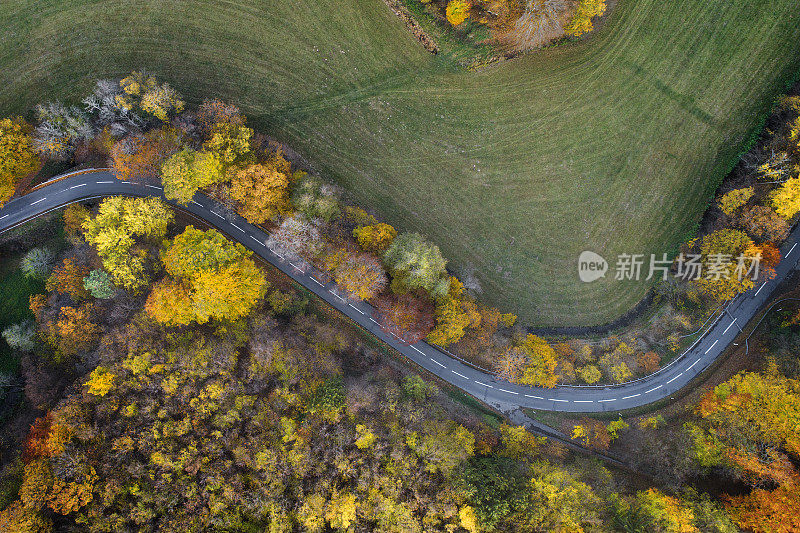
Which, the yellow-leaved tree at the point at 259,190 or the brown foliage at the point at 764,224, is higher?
the brown foliage at the point at 764,224

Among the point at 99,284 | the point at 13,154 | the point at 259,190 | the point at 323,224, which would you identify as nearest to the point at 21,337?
the point at 99,284

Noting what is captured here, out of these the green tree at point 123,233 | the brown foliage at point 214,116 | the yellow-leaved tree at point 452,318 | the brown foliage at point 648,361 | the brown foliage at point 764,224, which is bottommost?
A: the green tree at point 123,233

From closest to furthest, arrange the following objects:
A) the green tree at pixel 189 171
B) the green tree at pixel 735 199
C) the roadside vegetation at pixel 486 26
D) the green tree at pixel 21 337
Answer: the green tree at pixel 189 171
the green tree at pixel 21 337
the roadside vegetation at pixel 486 26
the green tree at pixel 735 199

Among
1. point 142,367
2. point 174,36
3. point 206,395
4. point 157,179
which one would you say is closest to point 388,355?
point 206,395

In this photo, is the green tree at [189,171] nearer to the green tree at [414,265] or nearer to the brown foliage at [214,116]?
the brown foliage at [214,116]

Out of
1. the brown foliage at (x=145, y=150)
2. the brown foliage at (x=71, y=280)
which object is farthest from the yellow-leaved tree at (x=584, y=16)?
the brown foliage at (x=71, y=280)

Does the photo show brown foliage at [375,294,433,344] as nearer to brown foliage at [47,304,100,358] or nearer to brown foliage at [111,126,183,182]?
brown foliage at [111,126,183,182]

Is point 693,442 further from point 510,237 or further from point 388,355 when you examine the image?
point 388,355
